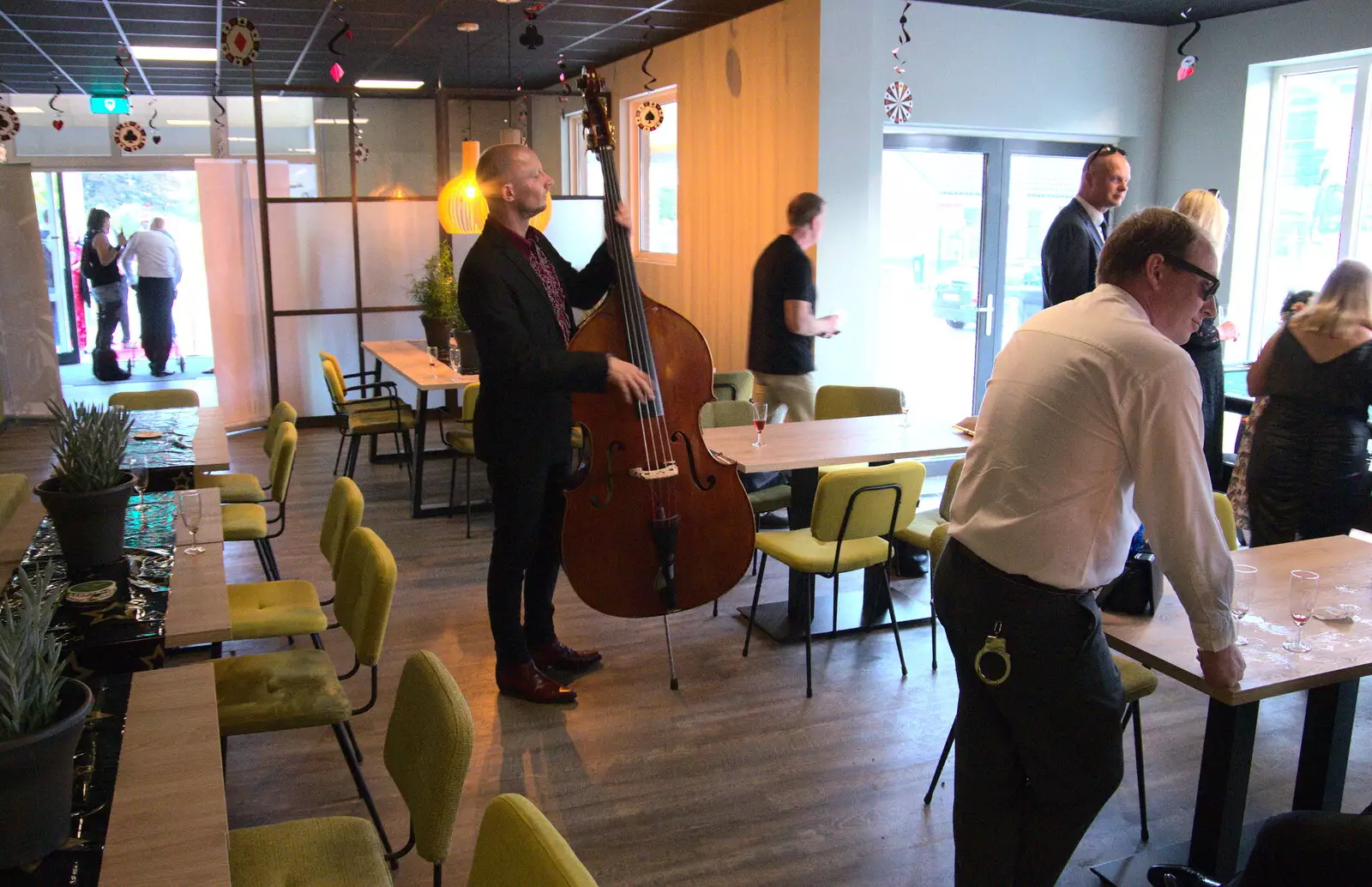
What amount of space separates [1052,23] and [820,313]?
247 cm

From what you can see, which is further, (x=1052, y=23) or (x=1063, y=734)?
(x=1052, y=23)

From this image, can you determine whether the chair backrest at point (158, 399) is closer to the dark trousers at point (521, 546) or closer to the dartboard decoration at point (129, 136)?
the dark trousers at point (521, 546)

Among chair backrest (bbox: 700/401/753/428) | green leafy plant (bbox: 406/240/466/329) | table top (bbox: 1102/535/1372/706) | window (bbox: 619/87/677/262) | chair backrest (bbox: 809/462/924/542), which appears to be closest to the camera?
table top (bbox: 1102/535/1372/706)

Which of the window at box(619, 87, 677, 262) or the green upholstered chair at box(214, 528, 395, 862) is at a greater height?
the window at box(619, 87, 677, 262)

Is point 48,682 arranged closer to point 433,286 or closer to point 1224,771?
point 1224,771

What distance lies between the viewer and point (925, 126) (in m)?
6.68

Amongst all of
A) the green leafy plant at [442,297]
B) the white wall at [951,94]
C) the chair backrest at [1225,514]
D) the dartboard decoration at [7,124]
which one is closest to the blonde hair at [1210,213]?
the chair backrest at [1225,514]

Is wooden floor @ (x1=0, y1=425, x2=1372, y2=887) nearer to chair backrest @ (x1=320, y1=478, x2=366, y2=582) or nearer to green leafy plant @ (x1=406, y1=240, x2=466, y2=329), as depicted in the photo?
chair backrest @ (x1=320, y1=478, x2=366, y2=582)

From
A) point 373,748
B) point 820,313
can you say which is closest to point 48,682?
point 373,748

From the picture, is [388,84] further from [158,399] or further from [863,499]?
[863,499]

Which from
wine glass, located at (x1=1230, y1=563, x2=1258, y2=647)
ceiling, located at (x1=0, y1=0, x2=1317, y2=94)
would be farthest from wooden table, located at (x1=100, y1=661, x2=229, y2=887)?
ceiling, located at (x1=0, y1=0, x2=1317, y2=94)

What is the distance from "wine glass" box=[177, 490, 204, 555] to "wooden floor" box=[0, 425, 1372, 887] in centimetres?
77

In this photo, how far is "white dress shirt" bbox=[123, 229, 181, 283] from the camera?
417 inches

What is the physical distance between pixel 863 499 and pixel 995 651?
1.65 m
